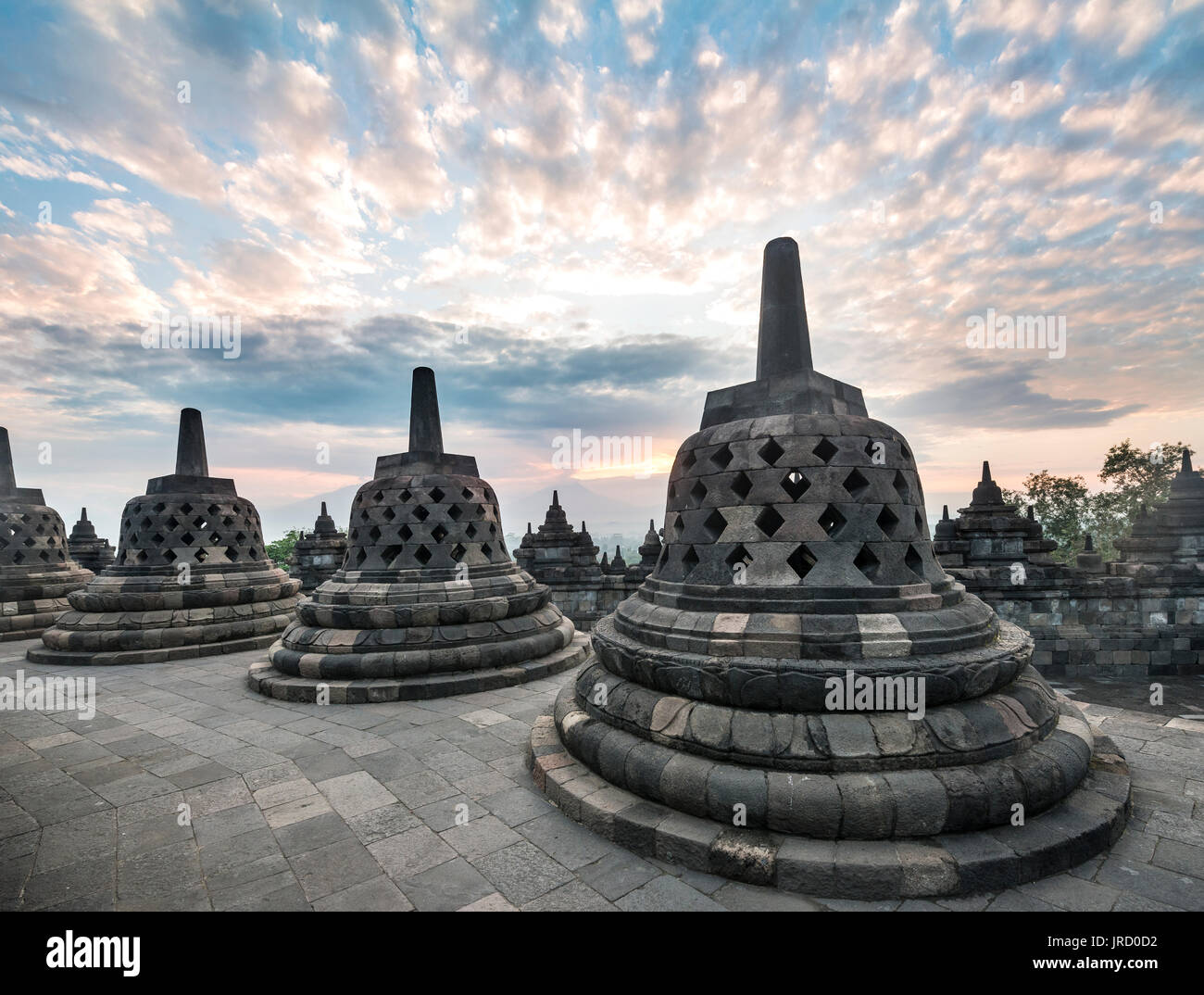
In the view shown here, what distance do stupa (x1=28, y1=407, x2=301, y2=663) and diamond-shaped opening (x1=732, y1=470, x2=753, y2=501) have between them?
9586mm

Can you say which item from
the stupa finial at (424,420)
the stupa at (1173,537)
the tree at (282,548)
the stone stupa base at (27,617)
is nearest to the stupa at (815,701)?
the stupa finial at (424,420)

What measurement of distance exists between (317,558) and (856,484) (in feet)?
59.1

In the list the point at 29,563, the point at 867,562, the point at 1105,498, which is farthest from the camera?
the point at 1105,498

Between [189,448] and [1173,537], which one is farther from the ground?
[189,448]

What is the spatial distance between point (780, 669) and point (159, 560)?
1153cm

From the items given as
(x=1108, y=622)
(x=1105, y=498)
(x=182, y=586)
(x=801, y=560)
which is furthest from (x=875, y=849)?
(x=1105, y=498)

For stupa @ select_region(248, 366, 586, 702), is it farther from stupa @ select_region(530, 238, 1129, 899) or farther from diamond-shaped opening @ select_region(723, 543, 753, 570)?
diamond-shaped opening @ select_region(723, 543, 753, 570)

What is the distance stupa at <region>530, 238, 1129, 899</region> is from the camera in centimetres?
301

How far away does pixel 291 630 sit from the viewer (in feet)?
25.0

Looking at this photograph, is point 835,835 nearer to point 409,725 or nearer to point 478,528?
point 409,725

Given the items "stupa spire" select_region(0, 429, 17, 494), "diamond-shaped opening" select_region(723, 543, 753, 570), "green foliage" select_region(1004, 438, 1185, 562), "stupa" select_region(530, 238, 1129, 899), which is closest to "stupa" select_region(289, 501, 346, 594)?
"stupa spire" select_region(0, 429, 17, 494)

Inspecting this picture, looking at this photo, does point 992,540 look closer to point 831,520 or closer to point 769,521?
point 831,520

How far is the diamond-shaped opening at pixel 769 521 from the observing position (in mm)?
4164

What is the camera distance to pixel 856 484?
4.17 m
